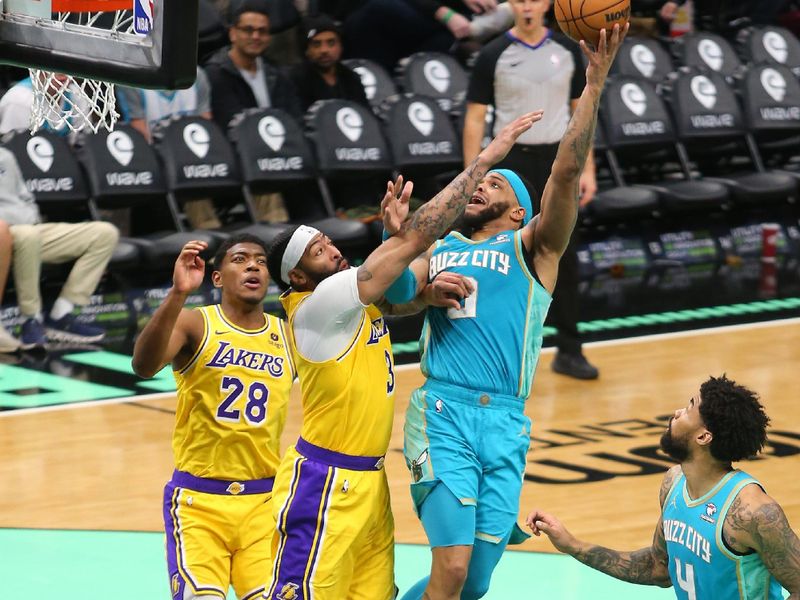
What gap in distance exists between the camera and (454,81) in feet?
44.0

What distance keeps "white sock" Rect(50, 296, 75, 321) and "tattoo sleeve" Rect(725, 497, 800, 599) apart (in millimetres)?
6749

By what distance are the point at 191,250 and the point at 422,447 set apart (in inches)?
40.4

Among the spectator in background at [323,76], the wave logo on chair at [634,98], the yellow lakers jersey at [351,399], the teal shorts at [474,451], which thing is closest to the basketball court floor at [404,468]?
the teal shorts at [474,451]


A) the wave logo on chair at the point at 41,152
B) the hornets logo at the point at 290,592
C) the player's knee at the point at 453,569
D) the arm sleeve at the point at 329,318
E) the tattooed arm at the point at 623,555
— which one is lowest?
the hornets logo at the point at 290,592

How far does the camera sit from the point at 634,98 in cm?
1359

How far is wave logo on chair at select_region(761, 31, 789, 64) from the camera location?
15.0 m

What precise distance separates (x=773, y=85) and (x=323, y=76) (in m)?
4.28

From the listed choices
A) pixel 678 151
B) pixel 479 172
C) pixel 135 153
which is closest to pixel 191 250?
pixel 479 172

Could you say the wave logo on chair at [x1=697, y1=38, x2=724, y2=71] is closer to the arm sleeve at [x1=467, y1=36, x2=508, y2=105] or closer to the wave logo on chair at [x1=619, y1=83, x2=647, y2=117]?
the wave logo on chair at [x1=619, y1=83, x2=647, y2=117]

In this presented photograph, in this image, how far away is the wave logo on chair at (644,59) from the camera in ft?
46.9

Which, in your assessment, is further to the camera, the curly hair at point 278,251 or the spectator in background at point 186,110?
the spectator in background at point 186,110

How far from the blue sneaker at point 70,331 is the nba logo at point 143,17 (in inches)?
237

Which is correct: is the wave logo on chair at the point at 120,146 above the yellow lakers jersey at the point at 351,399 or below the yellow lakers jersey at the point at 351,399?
below

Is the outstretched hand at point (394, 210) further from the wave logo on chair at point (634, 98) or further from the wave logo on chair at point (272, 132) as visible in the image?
the wave logo on chair at point (634, 98)
